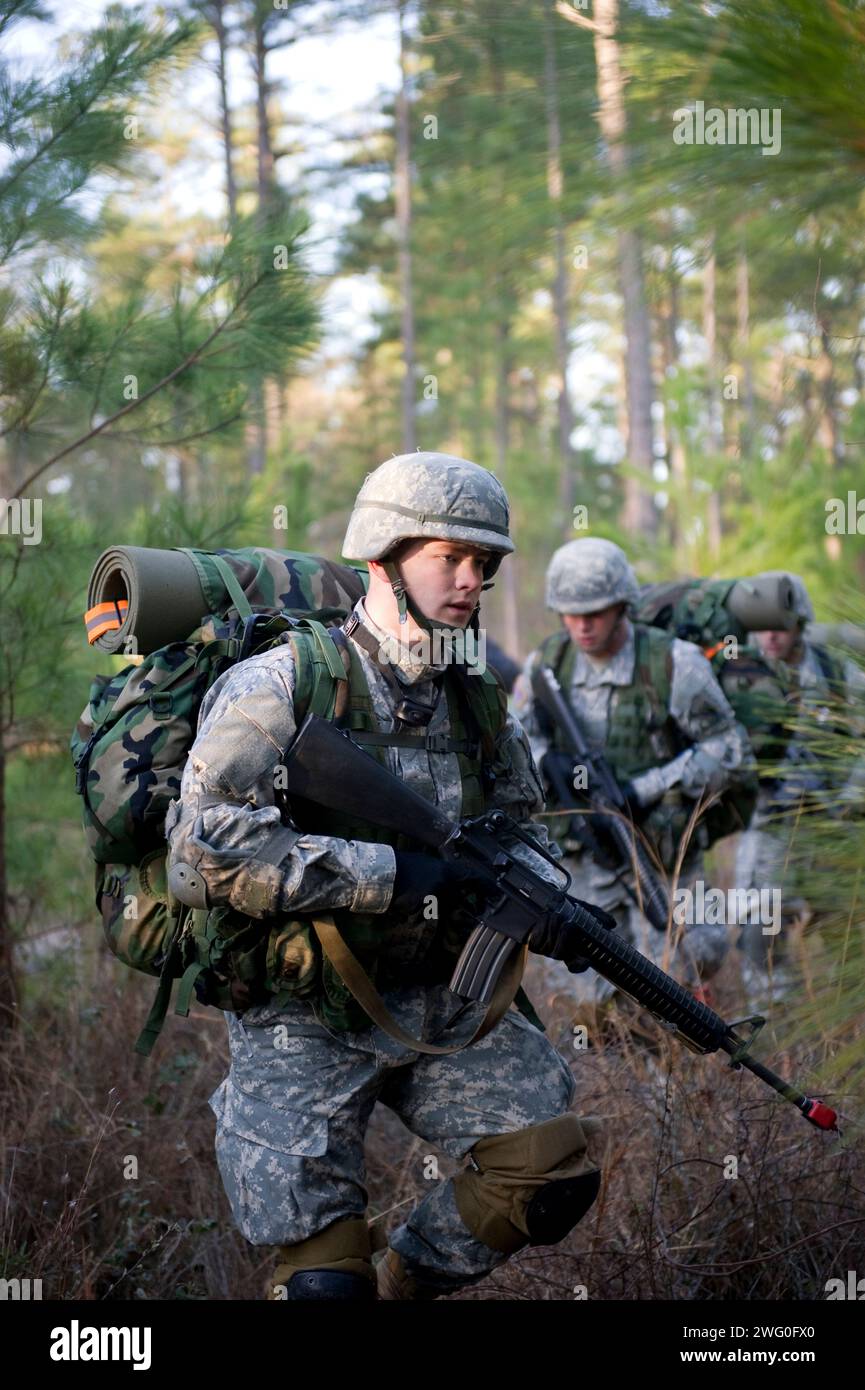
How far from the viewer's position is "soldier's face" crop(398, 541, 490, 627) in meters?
3.18

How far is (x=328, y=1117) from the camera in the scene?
305 centimetres

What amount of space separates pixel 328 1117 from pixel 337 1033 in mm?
179

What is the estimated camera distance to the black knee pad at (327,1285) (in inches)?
116

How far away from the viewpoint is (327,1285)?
2951mm

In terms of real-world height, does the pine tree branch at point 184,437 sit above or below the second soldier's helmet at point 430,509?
above

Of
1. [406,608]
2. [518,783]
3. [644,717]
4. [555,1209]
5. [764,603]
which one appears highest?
[764,603]

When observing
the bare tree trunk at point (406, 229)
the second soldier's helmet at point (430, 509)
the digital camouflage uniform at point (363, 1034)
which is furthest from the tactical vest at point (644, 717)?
the bare tree trunk at point (406, 229)

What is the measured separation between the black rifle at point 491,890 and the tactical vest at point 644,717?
2.55m

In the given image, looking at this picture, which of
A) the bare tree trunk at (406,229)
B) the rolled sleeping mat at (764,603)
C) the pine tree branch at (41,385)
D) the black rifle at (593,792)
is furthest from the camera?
the bare tree trunk at (406,229)

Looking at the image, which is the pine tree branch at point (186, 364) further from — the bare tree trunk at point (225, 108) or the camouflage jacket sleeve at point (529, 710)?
the bare tree trunk at point (225, 108)

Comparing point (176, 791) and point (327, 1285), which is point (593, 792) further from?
point (327, 1285)

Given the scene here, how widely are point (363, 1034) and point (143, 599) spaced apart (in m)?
1.13

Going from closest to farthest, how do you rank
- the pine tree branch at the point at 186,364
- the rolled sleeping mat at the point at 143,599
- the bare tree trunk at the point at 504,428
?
the rolled sleeping mat at the point at 143,599
the pine tree branch at the point at 186,364
the bare tree trunk at the point at 504,428

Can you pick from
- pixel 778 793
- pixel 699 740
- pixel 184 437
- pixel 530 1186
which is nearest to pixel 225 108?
pixel 184 437
